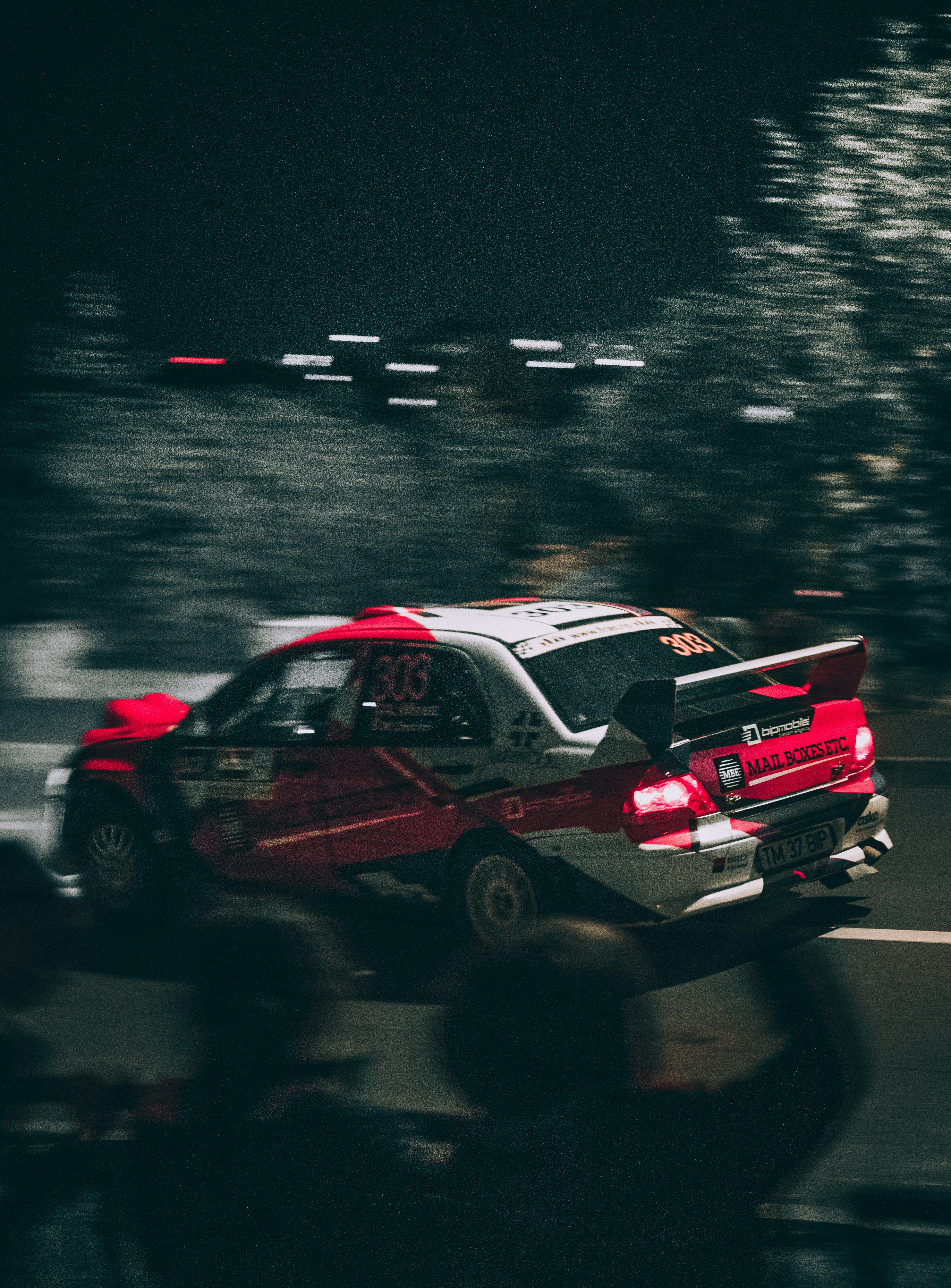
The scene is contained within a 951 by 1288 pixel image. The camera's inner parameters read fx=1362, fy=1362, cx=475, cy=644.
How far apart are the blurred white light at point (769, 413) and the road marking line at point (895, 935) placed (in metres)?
7.29

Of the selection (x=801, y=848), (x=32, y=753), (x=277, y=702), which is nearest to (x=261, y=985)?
(x=277, y=702)

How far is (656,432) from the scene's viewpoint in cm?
1278

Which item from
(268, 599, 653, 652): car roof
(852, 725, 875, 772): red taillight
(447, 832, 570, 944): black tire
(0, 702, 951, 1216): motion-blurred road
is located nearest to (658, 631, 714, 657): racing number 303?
(268, 599, 653, 652): car roof

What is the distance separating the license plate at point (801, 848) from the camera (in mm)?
5438

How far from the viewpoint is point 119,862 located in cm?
672

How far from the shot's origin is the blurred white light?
1259 centimetres

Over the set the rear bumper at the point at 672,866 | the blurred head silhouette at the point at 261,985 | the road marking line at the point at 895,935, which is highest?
the rear bumper at the point at 672,866

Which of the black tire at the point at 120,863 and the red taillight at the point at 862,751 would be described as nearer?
the red taillight at the point at 862,751

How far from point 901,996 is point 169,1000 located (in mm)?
2896

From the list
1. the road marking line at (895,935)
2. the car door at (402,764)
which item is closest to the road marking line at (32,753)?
the car door at (402,764)

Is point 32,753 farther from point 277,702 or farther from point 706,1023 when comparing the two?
point 706,1023

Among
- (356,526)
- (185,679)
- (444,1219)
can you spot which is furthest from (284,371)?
(444,1219)

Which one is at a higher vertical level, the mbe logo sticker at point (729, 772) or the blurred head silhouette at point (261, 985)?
the mbe logo sticker at point (729, 772)

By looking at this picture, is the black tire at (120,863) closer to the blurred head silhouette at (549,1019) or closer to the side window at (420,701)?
the side window at (420,701)
